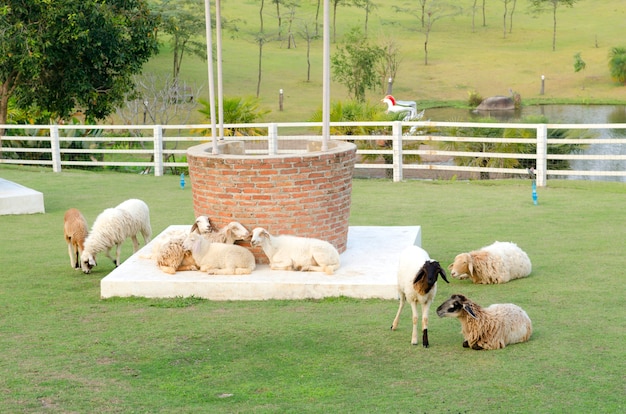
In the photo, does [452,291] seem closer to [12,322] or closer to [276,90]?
[12,322]

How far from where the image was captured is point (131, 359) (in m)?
6.95

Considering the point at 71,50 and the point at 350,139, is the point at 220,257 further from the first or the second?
the point at 71,50

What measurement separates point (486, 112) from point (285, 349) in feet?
124

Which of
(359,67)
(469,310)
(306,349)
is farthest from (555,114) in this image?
(306,349)

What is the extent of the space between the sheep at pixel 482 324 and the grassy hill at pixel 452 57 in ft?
113

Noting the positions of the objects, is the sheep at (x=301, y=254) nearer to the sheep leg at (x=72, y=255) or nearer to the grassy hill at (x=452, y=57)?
the sheep leg at (x=72, y=255)

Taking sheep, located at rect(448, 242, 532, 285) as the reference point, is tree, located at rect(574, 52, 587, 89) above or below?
above

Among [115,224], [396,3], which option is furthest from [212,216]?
[396,3]

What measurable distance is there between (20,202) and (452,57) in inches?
1759

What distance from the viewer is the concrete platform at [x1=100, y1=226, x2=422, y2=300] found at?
8695 millimetres

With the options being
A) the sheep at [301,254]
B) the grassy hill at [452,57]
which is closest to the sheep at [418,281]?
the sheep at [301,254]

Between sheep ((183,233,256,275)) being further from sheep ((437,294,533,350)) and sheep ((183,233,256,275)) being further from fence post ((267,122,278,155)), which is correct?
fence post ((267,122,278,155))

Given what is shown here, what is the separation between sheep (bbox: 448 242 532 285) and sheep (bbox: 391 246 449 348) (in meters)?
1.94

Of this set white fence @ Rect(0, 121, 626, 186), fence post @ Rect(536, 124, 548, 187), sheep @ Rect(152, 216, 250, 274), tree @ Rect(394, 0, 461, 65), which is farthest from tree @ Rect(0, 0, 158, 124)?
tree @ Rect(394, 0, 461, 65)
